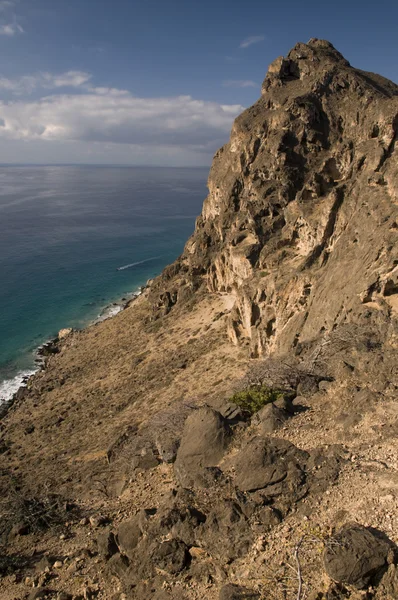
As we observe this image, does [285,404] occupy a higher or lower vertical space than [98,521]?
higher

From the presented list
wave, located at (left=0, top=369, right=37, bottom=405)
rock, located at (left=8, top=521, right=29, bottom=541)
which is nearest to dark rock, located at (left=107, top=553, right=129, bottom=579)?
rock, located at (left=8, top=521, right=29, bottom=541)

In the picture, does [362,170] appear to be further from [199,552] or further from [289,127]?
[199,552]

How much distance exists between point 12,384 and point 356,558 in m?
43.4

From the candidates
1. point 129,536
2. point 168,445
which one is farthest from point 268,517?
point 168,445

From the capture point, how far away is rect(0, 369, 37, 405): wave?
4056 cm

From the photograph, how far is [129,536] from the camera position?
1007cm

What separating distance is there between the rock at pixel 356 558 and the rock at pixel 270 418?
15.9ft

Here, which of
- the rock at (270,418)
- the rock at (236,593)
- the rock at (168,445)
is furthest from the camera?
the rock at (168,445)

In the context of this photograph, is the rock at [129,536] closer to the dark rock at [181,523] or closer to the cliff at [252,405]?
the cliff at [252,405]

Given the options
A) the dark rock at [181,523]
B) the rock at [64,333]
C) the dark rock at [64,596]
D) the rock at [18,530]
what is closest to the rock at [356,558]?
the dark rock at [181,523]

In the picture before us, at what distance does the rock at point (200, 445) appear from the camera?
1180 cm

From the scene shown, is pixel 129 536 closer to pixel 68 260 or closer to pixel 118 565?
pixel 118 565

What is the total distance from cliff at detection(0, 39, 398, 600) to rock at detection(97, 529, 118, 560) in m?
0.06

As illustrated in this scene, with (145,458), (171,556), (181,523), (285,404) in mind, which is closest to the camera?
(171,556)
